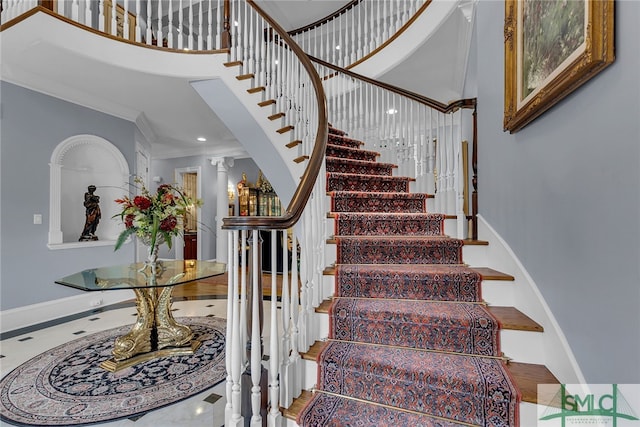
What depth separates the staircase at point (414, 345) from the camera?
1.19 metres

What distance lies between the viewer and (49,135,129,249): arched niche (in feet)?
12.7

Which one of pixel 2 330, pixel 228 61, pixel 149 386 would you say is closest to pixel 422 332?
pixel 149 386

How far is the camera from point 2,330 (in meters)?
2.96

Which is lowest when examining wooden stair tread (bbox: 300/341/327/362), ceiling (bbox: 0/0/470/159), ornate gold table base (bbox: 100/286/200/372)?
ornate gold table base (bbox: 100/286/200/372)

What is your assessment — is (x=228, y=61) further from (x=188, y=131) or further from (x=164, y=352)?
(x=164, y=352)

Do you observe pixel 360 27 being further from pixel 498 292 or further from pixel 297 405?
pixel 297 405

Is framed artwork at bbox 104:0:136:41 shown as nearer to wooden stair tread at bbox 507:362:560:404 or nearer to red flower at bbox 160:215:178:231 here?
red flower at bbox 160:215:178:231

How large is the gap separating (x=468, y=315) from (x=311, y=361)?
32.7 inches

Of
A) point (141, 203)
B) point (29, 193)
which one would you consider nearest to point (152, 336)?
point (141, 203)

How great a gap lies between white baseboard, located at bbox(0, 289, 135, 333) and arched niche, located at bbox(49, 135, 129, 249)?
2.24ft

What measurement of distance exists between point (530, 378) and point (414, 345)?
482mm

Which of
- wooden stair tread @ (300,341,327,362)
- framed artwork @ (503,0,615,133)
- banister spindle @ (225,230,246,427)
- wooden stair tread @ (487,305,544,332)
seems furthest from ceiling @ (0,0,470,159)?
wooden stair tread @ (300,341,327,362)

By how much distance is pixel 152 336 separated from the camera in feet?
8.07

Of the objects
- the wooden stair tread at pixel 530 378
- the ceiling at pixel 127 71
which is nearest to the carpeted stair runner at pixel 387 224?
the wooden stair tread at pixel 530 378
